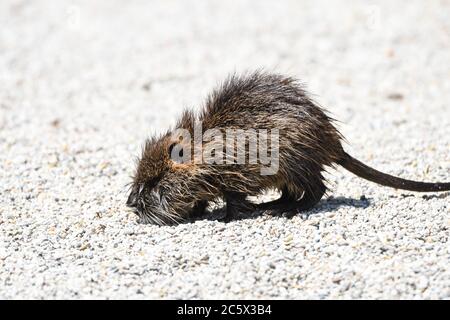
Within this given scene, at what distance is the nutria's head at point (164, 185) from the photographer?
22.7 feet

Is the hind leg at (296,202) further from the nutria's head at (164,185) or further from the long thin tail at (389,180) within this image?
the nutria's head at (164,185)

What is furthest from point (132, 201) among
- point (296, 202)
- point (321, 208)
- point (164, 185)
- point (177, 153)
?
point (321, 208)

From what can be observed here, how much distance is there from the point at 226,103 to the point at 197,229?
1256mm

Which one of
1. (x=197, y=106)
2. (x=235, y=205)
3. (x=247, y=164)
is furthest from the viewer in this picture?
(x=197, y=106)

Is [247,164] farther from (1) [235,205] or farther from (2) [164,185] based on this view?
(2) [164,185]

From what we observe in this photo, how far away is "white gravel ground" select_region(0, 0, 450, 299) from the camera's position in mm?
5680

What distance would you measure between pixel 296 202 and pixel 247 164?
72 centimetres

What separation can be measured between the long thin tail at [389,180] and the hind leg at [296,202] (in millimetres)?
417

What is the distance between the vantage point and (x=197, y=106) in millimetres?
12000

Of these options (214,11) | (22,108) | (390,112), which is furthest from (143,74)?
(390,112)

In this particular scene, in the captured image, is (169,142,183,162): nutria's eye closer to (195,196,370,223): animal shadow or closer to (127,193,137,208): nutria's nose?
(127,193,137,208): nutria's nose

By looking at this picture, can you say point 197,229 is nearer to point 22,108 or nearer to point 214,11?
point 22,108

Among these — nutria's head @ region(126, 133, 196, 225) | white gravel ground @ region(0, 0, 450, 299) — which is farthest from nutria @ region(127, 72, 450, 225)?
white gravel ground @ region(0, 0, 450, 299)

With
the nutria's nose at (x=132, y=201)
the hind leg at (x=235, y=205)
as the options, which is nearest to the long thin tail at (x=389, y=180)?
the hind leg at (x=235, y=205)
